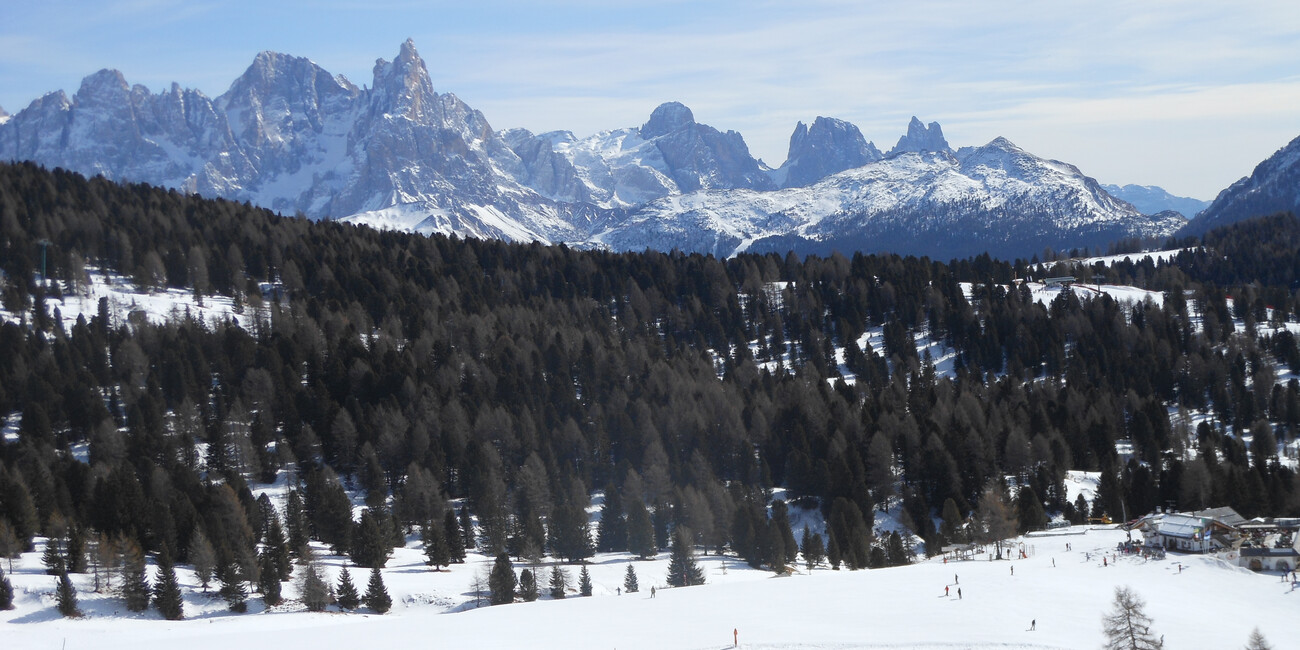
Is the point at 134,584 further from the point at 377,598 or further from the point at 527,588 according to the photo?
the point at 527,588

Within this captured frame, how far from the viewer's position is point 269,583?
64250mm

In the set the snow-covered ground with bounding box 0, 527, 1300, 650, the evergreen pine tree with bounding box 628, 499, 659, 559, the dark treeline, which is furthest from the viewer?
the dark treeline

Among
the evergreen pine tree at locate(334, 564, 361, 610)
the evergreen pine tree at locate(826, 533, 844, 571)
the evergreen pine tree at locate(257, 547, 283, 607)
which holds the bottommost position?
the evergreen pine tree at locate(826, 533, 844, 571)

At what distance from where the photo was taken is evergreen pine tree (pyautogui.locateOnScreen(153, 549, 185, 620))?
60969 mm

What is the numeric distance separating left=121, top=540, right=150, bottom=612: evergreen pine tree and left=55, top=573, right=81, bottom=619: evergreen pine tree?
8.49ft

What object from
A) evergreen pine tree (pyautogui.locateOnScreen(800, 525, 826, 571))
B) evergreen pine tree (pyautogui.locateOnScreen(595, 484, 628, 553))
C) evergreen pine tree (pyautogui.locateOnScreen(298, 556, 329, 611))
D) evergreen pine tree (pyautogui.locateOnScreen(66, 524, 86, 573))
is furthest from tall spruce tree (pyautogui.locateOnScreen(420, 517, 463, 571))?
evergreen pine tree (pyautogui.locateOnScreen(800, 525, 826, 571))

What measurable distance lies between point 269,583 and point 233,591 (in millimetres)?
2082

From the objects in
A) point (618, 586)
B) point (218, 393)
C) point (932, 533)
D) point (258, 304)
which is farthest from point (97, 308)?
point (932, 533)

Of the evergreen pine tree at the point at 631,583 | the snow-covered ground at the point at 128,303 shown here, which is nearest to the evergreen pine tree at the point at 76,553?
the evergreen pine tree at the point at 631,583

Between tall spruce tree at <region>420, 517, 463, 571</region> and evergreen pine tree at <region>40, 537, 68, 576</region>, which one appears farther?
tall spruce tree at <region>420, 517, 463, 571</region>

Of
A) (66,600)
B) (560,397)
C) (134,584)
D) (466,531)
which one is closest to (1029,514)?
(466,531)

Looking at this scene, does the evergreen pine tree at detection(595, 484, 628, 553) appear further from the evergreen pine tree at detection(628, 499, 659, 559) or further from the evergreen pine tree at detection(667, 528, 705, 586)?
the evergreen pine tree at detection(667, 528, 705, 586)

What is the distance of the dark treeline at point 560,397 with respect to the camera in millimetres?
84688

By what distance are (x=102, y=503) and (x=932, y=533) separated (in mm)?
64349
